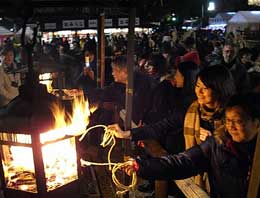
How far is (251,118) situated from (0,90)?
5744mm

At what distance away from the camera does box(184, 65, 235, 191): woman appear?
11.4 ft

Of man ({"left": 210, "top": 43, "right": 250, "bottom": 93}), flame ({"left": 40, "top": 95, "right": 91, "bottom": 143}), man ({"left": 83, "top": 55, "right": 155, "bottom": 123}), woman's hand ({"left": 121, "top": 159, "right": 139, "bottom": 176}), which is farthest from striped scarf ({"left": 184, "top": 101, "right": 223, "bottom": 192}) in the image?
man ({"left": 210, "top": 43, "right": 250, "bottom": 93})

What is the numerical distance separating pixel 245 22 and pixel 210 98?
78.5ft

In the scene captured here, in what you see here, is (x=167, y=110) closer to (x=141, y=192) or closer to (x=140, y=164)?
(x=141, y=192)

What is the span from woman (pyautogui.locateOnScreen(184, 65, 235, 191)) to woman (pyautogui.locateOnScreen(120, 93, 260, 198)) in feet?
1.46

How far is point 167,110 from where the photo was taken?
538 cm

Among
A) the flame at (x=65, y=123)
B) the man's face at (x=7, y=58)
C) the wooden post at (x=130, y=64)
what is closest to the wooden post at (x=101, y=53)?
the man's face at (x=7, y=58)

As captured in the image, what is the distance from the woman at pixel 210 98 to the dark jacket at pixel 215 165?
1.46 feet

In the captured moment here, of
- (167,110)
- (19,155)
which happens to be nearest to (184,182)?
(19,155)

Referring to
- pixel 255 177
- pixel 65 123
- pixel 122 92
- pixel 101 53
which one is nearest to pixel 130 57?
pixel 65 123

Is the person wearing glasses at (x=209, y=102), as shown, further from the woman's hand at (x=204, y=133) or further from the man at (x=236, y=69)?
the man at (x=236, y=69)

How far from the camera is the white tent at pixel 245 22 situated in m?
25.0

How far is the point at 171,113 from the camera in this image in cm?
457

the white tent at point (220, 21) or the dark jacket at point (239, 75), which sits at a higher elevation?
the white tent at point (220, 21)
